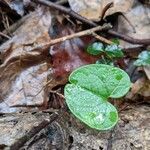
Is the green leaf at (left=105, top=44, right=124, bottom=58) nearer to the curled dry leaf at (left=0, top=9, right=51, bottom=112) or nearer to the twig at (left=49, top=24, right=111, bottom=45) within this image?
the twig at (left=49, top=24, right=111, bottom=45)

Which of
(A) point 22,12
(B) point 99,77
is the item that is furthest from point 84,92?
(A) point 22,12

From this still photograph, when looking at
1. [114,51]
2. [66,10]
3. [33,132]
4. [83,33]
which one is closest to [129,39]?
[114,51]

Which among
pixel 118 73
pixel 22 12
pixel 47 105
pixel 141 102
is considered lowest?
pixel 141 102

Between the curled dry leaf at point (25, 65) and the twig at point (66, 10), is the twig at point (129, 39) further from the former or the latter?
the curled dry leaf at point (25, 65)

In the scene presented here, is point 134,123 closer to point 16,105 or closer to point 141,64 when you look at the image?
point 141,64

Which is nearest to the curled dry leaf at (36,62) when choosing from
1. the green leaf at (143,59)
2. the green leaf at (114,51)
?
the green leaf at (114,51)

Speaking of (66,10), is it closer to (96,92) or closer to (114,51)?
(114,51)

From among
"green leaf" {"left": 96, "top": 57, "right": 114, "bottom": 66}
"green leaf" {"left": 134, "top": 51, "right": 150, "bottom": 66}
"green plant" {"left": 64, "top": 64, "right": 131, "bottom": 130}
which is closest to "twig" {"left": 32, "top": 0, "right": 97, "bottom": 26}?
"green leaf" {"left": 96, "top": 57, "right": 114, "bottom": 66}
